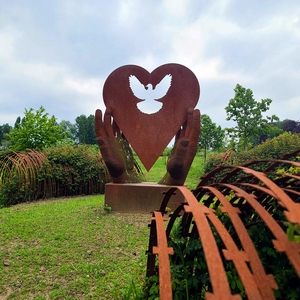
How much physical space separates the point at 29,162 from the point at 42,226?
3258mm

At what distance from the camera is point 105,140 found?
5023 millimetres

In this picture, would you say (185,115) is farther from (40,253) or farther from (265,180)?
(265,180)

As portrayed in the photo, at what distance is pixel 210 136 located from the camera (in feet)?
52.5

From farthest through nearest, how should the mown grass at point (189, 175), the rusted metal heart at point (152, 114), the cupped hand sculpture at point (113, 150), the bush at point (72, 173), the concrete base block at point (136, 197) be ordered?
the mown grass at point (189, 175), the bush at point (72, 173), the rusted metal heart at point (152, 114), the cupped hand sculpture at point (113, 150), the concrete base block at point (136, 197)

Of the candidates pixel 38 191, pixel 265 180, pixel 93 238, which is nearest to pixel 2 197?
pixel 38 191

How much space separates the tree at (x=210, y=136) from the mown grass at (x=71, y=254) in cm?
1181

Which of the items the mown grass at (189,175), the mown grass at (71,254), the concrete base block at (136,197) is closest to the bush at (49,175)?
the mown grass at (71,254)

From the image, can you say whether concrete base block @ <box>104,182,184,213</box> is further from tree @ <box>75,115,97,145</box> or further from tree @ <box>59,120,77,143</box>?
tree @ <box>75,115,97,145</box>

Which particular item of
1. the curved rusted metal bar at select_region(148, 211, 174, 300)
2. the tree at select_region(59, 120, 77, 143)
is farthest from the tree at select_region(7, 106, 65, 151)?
the curved rusted metal bar at select_region(148, 211, 174, 300)

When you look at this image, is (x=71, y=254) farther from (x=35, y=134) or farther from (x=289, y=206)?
(x=35, y=134)

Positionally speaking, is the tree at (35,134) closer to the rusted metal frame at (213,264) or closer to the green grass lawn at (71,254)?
the green grass lawn at (71,254)

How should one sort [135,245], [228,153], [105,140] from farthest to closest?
[228,153] → [105,140] → [135,245]

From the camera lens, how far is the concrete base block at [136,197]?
15.8 ft

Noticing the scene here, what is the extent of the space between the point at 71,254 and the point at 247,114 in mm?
14264
